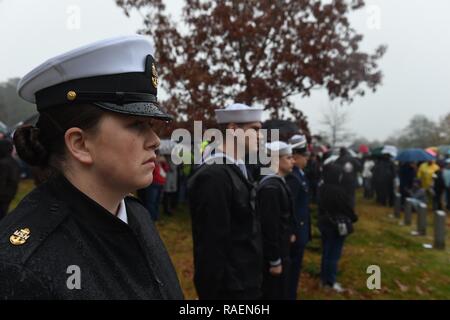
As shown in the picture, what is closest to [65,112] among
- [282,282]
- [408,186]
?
[282,282]

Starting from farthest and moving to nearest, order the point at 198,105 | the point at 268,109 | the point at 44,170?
the point at 268,109 < the point at 198,105 < the point at 44,170

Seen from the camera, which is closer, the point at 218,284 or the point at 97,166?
the point at 97,166

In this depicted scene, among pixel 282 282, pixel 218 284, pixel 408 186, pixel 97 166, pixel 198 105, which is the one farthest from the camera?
pixel 408 186

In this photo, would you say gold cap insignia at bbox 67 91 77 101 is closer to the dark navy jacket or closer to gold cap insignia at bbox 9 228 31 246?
gold cap insignia at bbox 9 228 31 246

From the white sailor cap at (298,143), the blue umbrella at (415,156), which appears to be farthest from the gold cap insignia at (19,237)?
the blue umbrella at (415,156)

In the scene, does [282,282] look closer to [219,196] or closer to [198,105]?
[219,196]

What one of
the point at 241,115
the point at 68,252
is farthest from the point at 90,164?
the point at 241,115

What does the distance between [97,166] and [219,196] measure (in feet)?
4.73

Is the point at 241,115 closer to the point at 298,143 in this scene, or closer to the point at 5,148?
the point at 298,143

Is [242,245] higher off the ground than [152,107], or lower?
lower

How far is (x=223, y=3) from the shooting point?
7031 mm

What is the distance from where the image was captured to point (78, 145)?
134 centimetres

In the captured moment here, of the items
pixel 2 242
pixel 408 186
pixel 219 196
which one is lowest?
pixel 408 186

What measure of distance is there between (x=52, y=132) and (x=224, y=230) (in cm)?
156
